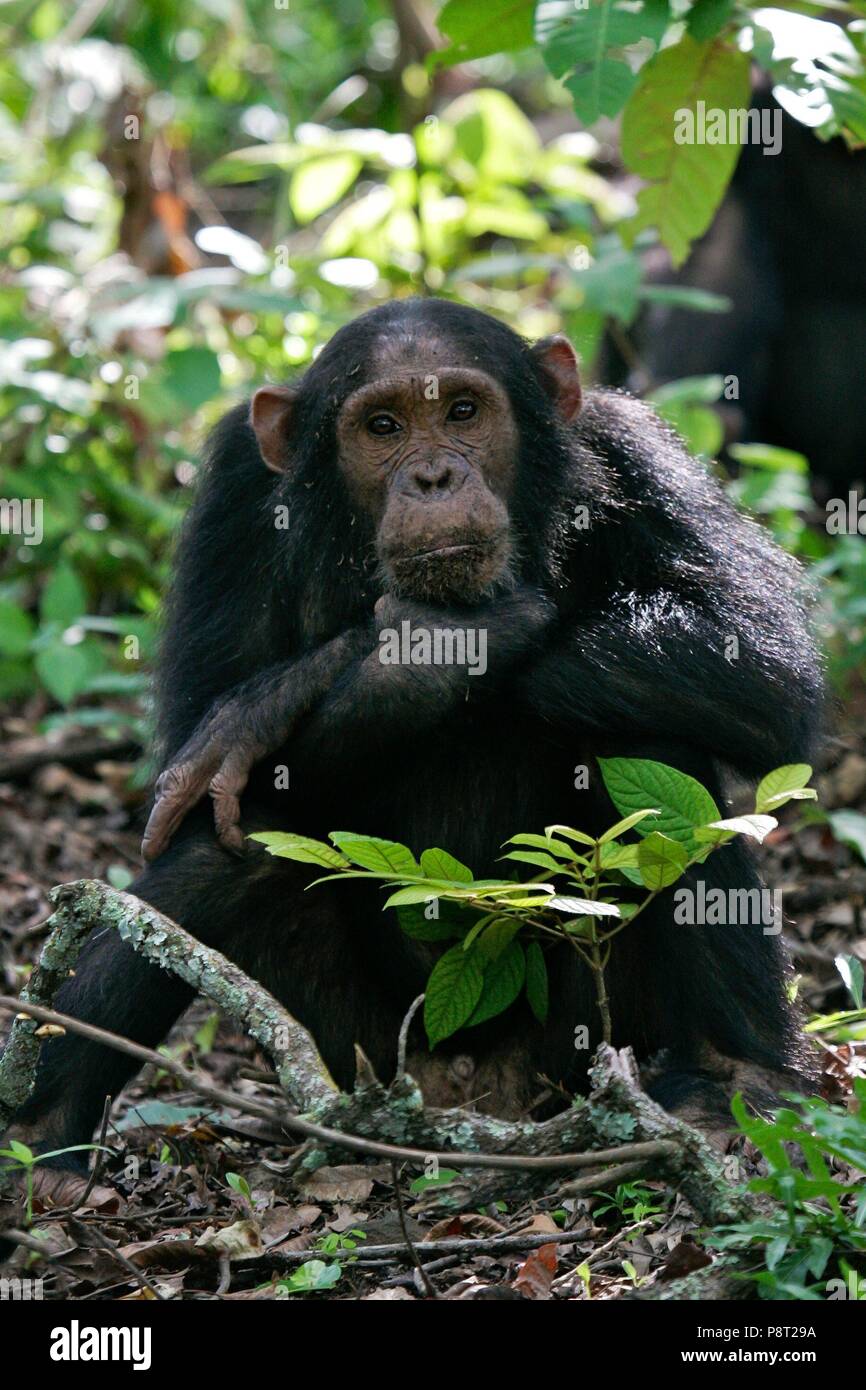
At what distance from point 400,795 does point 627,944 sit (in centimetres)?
75

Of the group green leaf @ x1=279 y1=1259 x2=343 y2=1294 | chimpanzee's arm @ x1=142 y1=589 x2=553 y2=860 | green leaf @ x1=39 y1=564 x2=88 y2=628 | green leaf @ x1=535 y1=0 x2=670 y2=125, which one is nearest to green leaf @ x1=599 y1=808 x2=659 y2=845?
chimpanzee's arm @ x1=142 y1=589 x2=553 y2=860

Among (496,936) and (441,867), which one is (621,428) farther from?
(441,867)

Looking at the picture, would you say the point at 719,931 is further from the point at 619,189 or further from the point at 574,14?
the point at 619,189

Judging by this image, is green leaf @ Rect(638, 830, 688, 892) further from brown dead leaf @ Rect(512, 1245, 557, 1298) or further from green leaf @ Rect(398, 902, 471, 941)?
brown dead leaf @ Rect(512, 1245, 557, 1298)

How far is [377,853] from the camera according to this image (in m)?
3.77

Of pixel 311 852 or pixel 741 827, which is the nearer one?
pixel 741 827

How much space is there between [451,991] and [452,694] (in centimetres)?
79

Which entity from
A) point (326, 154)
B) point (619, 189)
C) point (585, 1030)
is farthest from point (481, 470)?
point (619, 189)

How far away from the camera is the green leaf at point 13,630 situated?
7289mm

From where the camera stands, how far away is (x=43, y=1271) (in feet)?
12.3

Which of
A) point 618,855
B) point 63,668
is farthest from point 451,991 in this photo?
point 63,668

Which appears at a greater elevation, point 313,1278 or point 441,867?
point 441,867

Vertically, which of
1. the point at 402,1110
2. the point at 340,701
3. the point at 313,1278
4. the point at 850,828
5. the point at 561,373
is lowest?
the point at 313,1278

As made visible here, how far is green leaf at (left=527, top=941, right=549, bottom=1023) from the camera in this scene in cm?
439
